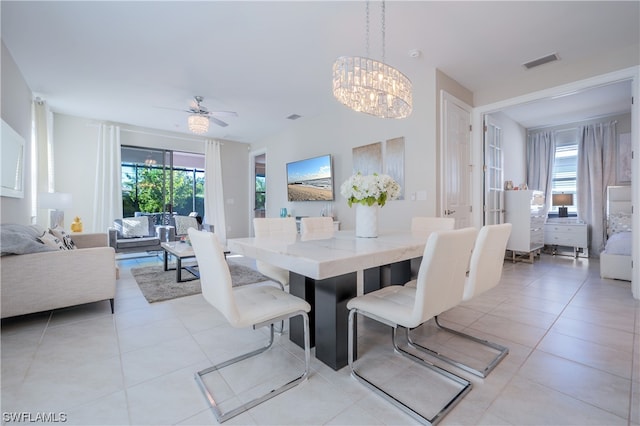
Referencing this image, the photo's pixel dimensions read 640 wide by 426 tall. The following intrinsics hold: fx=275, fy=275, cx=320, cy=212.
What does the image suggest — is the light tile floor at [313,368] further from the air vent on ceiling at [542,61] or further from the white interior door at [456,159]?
the air vent on ceiling at [542,61]

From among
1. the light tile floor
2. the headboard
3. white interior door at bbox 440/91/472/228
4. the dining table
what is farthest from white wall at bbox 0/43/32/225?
the headboard

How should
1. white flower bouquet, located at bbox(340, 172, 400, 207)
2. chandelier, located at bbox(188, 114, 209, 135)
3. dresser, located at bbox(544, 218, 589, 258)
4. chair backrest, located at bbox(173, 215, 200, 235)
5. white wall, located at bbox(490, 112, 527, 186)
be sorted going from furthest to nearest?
chair backrest, located at bbox(173, 215, 200, 235)
white wall, located at bbox(490, 112, 527, 186)
dresser, located at bbox(544, 218, 589, 258)
chandelier, located at bbox(188, 114, 209, 135)
white flower bouquet, located at bbox(340, 172, 400, 207)

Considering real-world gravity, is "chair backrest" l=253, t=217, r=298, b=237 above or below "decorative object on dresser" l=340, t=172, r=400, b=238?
below

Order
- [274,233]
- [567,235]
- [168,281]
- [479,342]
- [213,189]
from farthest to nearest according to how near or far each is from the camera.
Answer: [213,189] < [567,235] < [168,281] < [274,233] < [479,342]

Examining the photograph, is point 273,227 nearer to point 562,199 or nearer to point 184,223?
point 184,223

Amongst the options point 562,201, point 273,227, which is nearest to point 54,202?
point 273,227

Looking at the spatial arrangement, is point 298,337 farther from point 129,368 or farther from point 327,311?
point 129,368

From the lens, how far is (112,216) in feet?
17.8

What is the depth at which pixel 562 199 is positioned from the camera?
5.66 metres

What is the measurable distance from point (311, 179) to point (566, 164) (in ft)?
17.8

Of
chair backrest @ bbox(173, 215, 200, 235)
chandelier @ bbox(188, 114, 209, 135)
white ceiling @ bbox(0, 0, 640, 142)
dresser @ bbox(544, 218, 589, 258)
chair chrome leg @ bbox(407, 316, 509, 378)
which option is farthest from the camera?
chair backrest @ bbox(173, 215, 200, 235)

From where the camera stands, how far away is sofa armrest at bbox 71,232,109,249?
376 cm

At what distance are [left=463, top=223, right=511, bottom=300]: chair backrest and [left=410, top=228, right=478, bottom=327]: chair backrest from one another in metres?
0.17

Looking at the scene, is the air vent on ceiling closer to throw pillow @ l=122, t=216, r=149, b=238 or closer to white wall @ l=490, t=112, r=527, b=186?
white wall @ l=490, t=112, r=527, b=186
